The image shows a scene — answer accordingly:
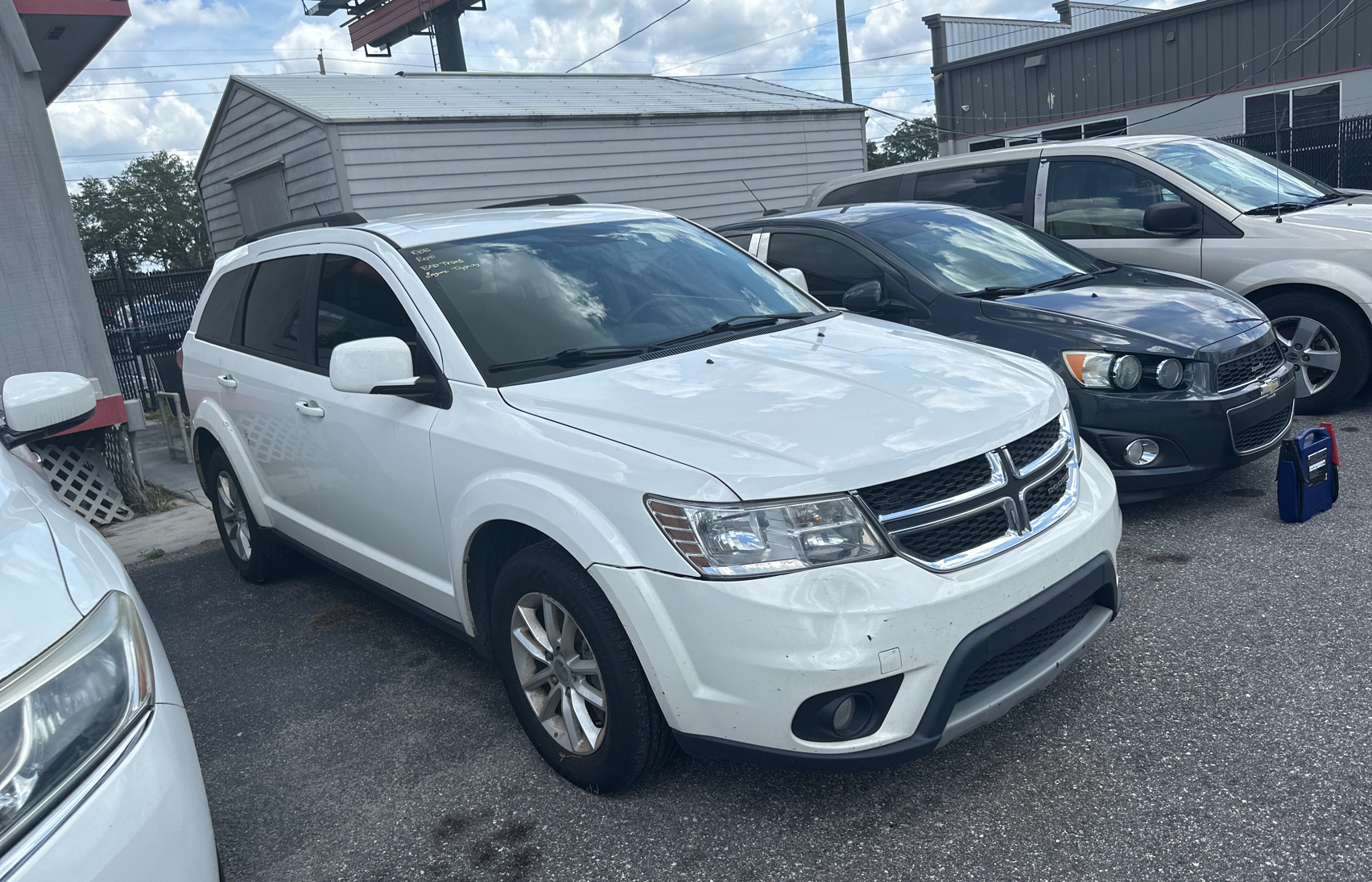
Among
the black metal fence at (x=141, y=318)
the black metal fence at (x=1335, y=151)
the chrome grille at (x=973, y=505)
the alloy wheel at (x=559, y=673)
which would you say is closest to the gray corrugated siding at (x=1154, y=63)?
the black metal fence at (x=1335, y=151)

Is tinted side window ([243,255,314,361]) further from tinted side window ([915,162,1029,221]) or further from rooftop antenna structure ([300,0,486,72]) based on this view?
rooftop antenna structure ([300,0,486,72])

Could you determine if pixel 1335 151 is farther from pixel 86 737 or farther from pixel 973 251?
pixel 86 737

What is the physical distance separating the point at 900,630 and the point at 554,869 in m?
1.11

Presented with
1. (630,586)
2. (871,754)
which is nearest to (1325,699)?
(871,754)

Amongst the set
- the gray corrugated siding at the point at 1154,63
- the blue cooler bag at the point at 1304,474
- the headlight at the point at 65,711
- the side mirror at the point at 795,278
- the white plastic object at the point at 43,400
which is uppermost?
the gray corrugated siding at the point at 1154,63

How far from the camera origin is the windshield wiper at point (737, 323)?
10.9ft

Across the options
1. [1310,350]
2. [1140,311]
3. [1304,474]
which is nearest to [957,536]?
[1304,474]

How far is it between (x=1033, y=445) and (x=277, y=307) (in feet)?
10.5

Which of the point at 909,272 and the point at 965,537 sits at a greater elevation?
the point at 909,272

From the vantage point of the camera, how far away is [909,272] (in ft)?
17.0

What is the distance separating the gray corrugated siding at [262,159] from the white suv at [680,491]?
8.18 meters

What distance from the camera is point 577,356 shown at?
3160 millimetres

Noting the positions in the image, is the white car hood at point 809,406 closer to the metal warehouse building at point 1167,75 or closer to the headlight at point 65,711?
the headlight at point 65,711

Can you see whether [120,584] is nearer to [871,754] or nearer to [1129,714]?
[871,754]
